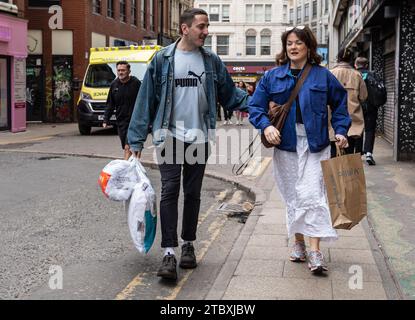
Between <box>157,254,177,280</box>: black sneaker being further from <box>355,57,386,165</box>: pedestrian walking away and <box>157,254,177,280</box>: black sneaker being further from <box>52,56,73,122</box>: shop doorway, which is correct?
<box>52,56,73,122</box>: shop doorway

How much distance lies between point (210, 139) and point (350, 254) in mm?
1517

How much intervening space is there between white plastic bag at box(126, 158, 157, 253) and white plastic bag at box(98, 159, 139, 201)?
0.04 meters

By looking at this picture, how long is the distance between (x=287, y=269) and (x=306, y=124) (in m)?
1.11

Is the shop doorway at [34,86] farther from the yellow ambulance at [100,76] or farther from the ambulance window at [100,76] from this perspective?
the ambulance window at [100,76]

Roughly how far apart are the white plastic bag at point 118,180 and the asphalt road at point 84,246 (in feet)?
2.12

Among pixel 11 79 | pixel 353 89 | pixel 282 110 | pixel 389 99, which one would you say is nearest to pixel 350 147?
pixel 353 89

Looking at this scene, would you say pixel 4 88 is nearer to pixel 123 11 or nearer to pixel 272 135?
pixel 123 11

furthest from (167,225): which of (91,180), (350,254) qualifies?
(91,180)

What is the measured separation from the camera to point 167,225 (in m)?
4.59

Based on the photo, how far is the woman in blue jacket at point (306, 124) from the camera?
441 centimetres

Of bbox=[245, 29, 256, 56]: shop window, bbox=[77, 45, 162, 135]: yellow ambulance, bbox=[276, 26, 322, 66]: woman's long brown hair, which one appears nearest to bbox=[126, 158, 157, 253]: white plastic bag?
bbox=[276, 26, 322, 66]: woman's long brown hair

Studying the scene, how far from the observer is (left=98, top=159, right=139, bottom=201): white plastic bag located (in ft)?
14.8

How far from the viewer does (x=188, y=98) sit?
4.57 meters
